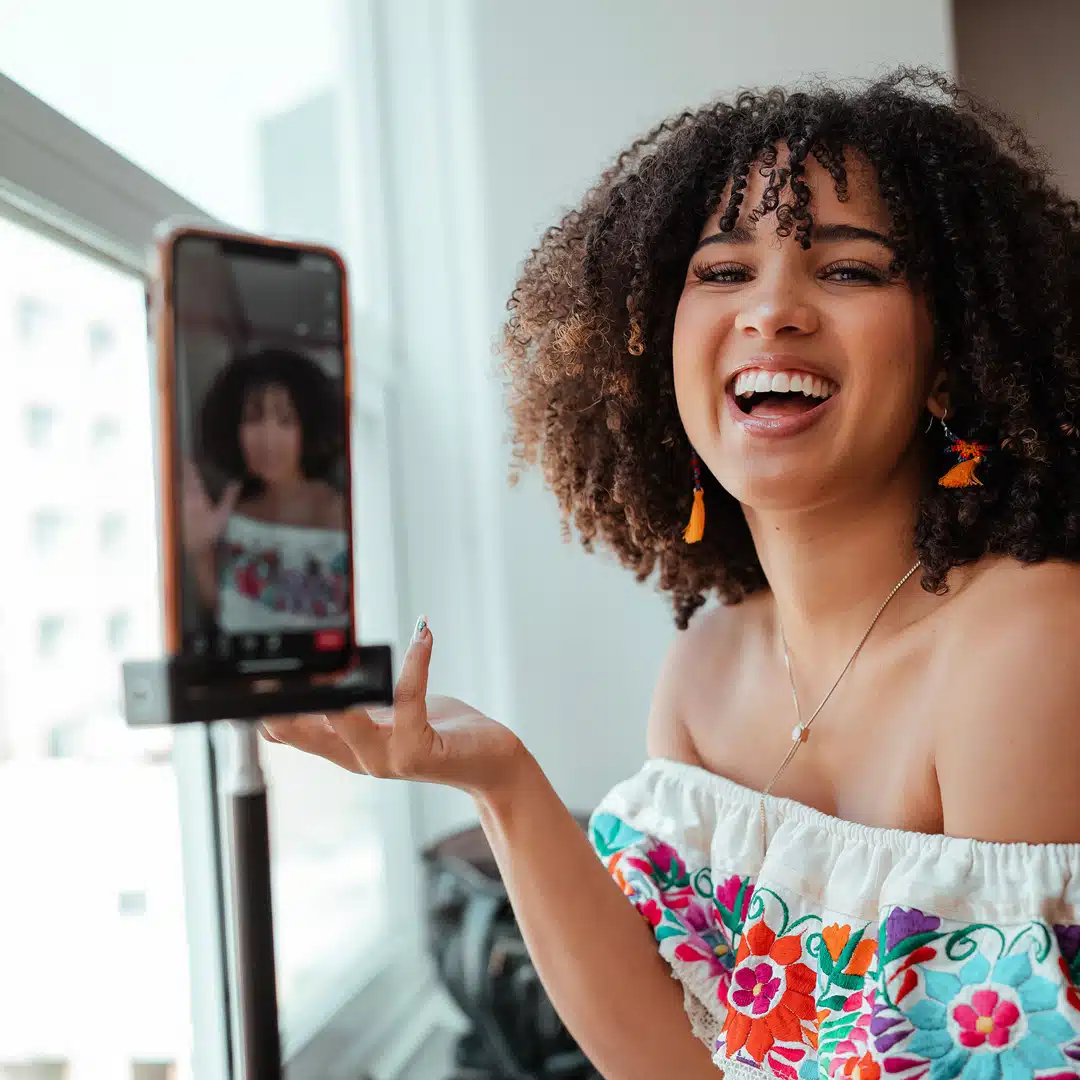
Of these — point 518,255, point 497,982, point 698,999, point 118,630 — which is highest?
point 518,255

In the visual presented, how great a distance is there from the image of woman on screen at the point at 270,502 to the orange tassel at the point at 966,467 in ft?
2.14

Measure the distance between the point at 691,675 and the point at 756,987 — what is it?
355 millimetres

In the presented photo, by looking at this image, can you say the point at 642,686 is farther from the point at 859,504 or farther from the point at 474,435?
the point at 859,504

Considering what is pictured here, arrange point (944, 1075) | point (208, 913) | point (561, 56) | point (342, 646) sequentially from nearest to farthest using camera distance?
point (342, 646) < point (944, 1075) < point (208, 913) < point (561, 56)

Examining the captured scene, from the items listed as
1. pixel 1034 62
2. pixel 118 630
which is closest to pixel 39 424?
pixel 118 630

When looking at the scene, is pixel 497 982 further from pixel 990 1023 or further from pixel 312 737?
pixel 312 737

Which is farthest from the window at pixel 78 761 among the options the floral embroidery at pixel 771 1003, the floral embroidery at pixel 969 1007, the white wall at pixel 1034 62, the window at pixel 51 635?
the white wall at pixel 1034 62

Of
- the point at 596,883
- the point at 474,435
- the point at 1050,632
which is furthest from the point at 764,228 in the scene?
the point at 474,435

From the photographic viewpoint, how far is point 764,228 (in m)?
0.91

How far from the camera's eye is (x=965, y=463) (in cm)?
94

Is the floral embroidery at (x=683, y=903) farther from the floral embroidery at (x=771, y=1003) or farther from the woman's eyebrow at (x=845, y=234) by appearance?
the woman's eyebrow at (x=845, y=234)

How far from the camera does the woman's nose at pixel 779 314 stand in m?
0.86

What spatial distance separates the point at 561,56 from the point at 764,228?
1.17 meters

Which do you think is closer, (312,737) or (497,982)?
(312,737)
